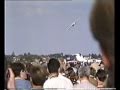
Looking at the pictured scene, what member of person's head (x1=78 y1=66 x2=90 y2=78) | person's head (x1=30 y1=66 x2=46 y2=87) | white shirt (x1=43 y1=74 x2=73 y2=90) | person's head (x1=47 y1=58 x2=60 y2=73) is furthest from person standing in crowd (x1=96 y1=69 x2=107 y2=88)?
person's head (x1=30 y1=66 x2=46 y2=87)

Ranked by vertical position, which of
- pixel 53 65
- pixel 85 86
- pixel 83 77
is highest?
pixel 53 65

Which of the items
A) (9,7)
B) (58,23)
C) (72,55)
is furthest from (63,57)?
(9,7)

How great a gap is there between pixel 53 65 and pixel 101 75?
1.76 feet

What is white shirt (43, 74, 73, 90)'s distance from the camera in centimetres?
319

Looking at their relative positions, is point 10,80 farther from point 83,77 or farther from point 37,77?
point 83,77

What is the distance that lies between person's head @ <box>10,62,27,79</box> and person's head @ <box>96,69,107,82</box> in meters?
0.80

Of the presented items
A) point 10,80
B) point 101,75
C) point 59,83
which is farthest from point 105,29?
point 10,80

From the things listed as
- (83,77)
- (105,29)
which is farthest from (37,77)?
(105,29)

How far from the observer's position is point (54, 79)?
3213 millimetres

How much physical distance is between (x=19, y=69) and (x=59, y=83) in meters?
0.46

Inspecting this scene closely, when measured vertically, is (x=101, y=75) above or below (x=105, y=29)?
below

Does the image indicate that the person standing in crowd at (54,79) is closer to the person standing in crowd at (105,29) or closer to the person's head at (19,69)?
the person's head at (19,69)

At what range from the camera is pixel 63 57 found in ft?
10.5
